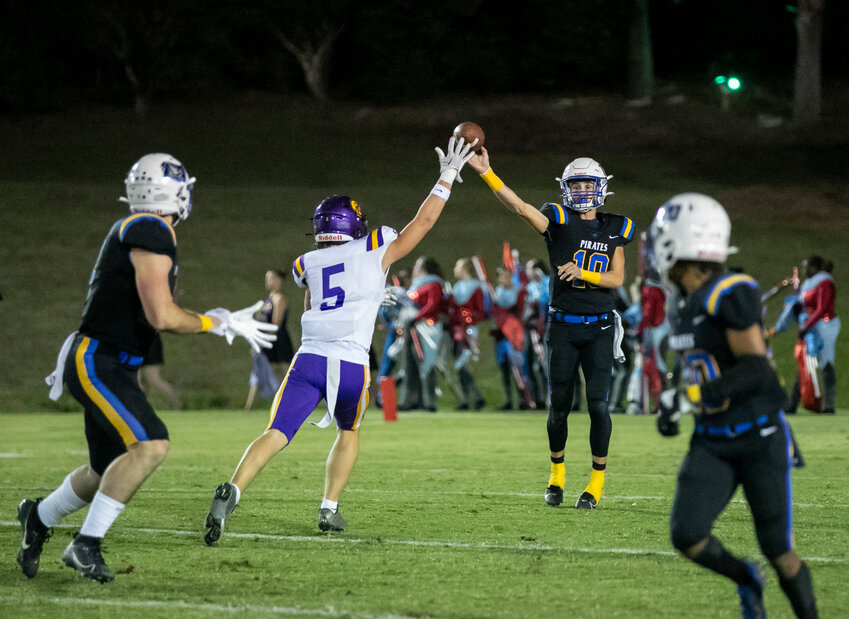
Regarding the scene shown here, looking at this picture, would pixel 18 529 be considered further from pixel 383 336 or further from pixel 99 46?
pixel 99 46

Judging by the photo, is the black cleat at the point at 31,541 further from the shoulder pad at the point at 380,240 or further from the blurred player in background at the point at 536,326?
the blurred player in background at the point at 536,326

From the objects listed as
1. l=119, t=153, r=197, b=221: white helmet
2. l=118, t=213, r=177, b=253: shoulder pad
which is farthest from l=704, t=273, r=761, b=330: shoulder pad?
l=119, t=153, r=197, b=221: white helmet

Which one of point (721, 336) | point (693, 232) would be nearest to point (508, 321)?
point (693, 232)

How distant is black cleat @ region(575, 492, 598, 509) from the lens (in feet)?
25.7

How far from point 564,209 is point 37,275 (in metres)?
21.2

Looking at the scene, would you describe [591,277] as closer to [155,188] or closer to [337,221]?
[337,221]

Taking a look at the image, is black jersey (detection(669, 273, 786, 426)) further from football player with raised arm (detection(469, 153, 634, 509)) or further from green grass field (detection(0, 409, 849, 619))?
football player with raised arm (detection(469, 153, 634, 509))

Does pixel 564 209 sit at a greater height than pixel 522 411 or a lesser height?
greater

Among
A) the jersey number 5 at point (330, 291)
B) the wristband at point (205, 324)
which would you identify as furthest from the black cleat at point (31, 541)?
the jersey number 5 at point (330, 291)

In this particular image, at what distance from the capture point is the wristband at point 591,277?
7738 millimetres

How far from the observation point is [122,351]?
17.9 feet

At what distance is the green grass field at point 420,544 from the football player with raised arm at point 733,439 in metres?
0.63

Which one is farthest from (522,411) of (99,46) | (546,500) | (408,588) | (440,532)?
(99,46)

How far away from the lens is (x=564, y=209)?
814 centimetres
